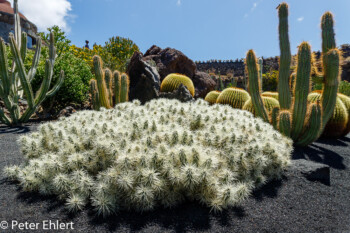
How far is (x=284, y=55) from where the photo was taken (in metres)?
5.22

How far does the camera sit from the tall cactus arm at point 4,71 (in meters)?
6.21

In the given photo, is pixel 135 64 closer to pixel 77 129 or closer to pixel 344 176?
pixel 77 129

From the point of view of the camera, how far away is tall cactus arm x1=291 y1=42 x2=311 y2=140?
468cm

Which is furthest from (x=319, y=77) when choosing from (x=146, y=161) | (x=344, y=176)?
(x=146, y=161)

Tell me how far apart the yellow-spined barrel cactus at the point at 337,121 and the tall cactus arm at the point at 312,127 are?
3.84ft

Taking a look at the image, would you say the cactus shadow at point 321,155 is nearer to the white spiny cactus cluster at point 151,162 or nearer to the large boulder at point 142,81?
the white spiny cactus cluster at point 151,162

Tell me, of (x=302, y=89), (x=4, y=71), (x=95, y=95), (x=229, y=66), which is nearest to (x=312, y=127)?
(x=302, y=89)

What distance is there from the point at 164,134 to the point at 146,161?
1.89 feet

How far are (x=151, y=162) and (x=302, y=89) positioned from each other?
3626 mm

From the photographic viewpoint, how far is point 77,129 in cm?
352

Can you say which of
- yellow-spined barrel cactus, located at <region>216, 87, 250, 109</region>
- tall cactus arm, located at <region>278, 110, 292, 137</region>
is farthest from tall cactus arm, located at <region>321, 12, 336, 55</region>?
yellow-spined barrel cactus, located at <region>216, 87, 250, 109</region>

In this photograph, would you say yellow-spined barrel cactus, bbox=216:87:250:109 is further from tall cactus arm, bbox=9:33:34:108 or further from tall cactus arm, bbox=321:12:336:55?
tall cactus arm, bbox=9:33:34:108

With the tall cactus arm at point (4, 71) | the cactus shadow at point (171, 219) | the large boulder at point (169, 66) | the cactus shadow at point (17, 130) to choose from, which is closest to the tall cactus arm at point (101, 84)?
the large boulder at point (169, 66)

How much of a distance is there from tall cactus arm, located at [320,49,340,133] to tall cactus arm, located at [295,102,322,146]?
44 cm
